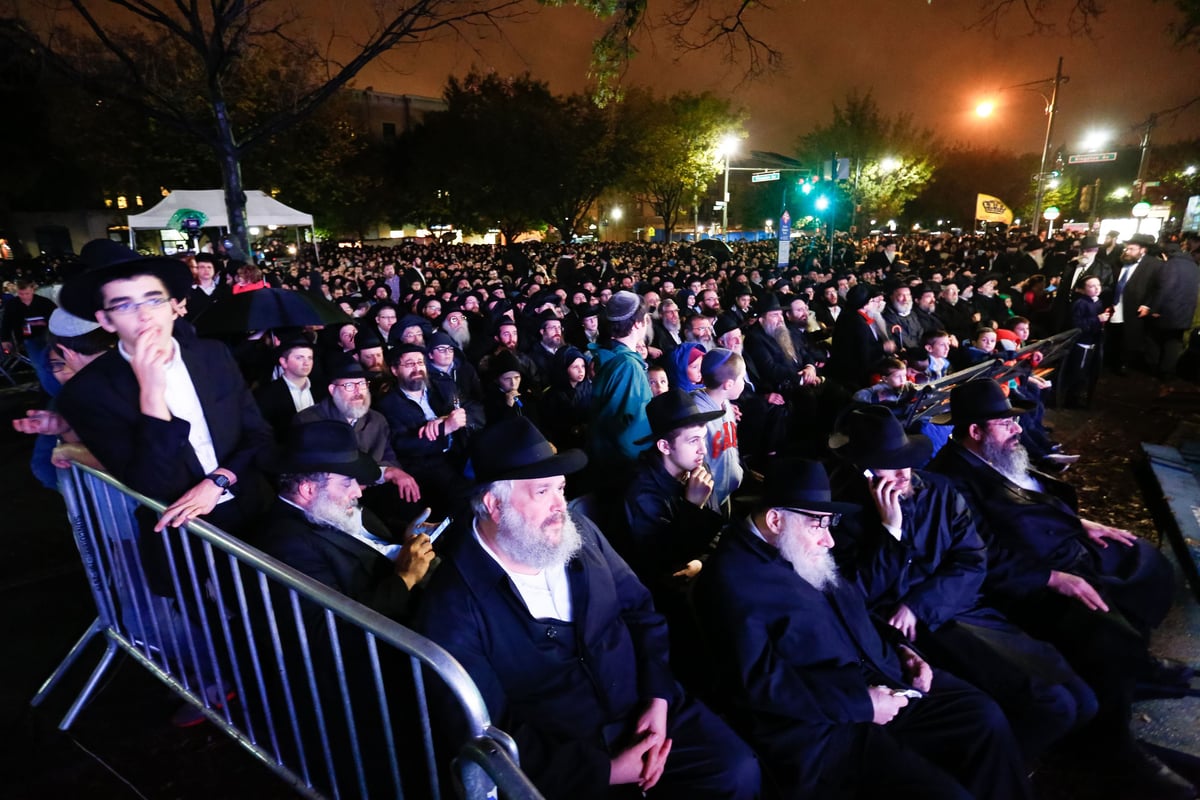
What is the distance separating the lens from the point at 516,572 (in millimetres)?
2664

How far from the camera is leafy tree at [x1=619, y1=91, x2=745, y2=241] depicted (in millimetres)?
45375

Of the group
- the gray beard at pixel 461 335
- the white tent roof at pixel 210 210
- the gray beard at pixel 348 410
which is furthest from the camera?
the white tent roof at pixel 210 210

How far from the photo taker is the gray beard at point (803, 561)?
290 cm

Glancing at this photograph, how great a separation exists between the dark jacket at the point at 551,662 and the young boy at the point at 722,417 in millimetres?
1982

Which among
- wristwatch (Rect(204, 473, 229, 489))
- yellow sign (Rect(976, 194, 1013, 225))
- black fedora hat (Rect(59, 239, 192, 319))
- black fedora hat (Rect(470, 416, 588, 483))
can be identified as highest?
yellow sign (Rect(976, 194, 1013, 225))

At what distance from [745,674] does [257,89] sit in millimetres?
39006

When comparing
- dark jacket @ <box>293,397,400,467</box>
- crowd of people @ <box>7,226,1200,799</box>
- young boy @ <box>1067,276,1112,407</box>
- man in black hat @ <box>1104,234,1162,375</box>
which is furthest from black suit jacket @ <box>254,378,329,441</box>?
man in black hat @ <box>1104,234,1162,375</box>

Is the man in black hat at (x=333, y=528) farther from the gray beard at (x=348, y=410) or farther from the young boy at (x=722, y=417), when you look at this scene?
the young boy at (x=722, y=417)

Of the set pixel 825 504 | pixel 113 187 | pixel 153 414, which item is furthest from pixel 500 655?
pixel 113 187

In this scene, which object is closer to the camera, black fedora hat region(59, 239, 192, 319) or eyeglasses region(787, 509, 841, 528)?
black fedora hat region(59, 239, 192, 319)

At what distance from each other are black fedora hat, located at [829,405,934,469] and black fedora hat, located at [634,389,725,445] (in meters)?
0.76

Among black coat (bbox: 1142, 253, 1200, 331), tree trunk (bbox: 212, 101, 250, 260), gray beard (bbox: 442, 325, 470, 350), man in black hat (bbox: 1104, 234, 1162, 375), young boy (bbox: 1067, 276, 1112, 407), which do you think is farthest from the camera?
tree trunk (bbox: 212, 101, 250, 260)

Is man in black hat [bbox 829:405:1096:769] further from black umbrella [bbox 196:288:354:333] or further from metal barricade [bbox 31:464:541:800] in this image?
black umbrella [bbox 196:288:354:333]

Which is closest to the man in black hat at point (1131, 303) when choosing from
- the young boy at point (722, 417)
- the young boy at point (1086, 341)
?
the young boy at point (1086, 341)
